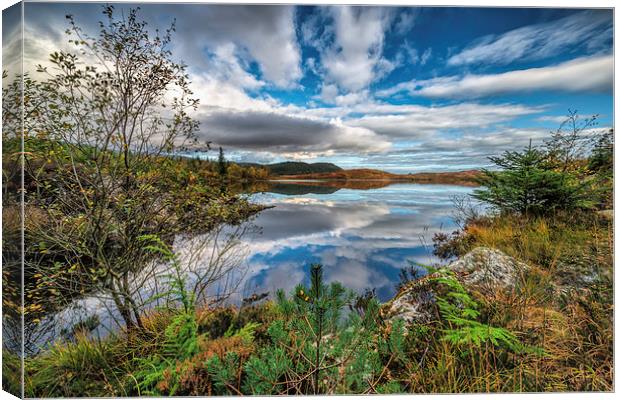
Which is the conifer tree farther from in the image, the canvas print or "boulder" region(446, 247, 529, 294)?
"boulder" region(446, 247, 529, 294)

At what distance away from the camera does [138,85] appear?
2.24 m

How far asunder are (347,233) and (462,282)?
1067 millimetres

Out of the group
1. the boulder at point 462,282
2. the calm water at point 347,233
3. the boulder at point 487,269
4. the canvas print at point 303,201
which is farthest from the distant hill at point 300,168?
the boulder at point 487,269

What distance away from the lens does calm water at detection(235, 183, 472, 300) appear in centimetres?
240

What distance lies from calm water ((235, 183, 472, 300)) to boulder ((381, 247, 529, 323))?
0.13 meters

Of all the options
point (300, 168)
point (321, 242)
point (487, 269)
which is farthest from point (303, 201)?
point (487, 269)

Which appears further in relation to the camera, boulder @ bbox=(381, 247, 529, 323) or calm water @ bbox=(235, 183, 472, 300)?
calm water @ bbox=(235, 183, 472, 300)

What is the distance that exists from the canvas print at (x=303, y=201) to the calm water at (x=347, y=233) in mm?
18

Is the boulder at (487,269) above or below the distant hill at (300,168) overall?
below

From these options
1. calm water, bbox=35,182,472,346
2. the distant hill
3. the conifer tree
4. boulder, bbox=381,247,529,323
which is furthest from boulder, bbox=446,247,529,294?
the distant hill

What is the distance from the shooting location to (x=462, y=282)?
91.7 inches

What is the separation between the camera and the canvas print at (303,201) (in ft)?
6.51

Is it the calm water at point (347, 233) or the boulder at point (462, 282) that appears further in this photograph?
the calm water at point (347, 233)

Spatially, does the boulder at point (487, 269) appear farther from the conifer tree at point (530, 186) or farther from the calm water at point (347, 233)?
the conifer tree at point (530, 186)
